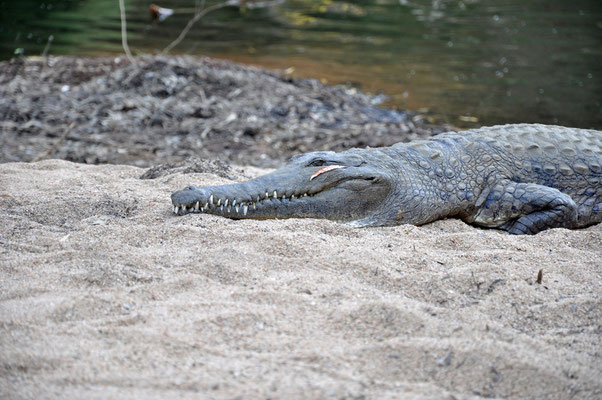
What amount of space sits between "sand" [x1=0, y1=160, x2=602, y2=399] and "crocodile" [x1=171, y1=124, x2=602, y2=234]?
0.91 ft

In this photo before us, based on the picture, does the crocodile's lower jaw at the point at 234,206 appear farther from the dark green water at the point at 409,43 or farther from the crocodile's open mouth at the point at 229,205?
the dark green water at the point at 409,43

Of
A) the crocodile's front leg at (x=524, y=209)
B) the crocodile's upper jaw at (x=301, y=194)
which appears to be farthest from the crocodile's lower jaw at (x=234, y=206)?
the crocodile's front leg at (x=524, y=209)

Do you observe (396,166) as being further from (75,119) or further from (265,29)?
(265,29)

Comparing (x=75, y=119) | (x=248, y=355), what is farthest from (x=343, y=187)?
(x=75, y=119)

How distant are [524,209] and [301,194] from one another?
1833 millimetres

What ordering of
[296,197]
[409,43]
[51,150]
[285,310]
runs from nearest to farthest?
[285,310] < [296,197] < [51,150] < [409,43]

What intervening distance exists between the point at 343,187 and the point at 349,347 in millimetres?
2081

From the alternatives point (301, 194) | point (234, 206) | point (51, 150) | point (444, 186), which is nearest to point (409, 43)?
point (51, 150)

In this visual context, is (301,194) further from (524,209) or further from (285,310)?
(524,209)

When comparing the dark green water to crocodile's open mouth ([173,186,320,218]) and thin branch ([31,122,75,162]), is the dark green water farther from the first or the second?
crocodile's open mouth ([173,186,320,218])

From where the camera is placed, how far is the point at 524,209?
4781 mm

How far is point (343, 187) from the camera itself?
449cm

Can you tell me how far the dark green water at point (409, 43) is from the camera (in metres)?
11.2

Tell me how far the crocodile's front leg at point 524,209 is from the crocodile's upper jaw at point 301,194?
2.96 ft
